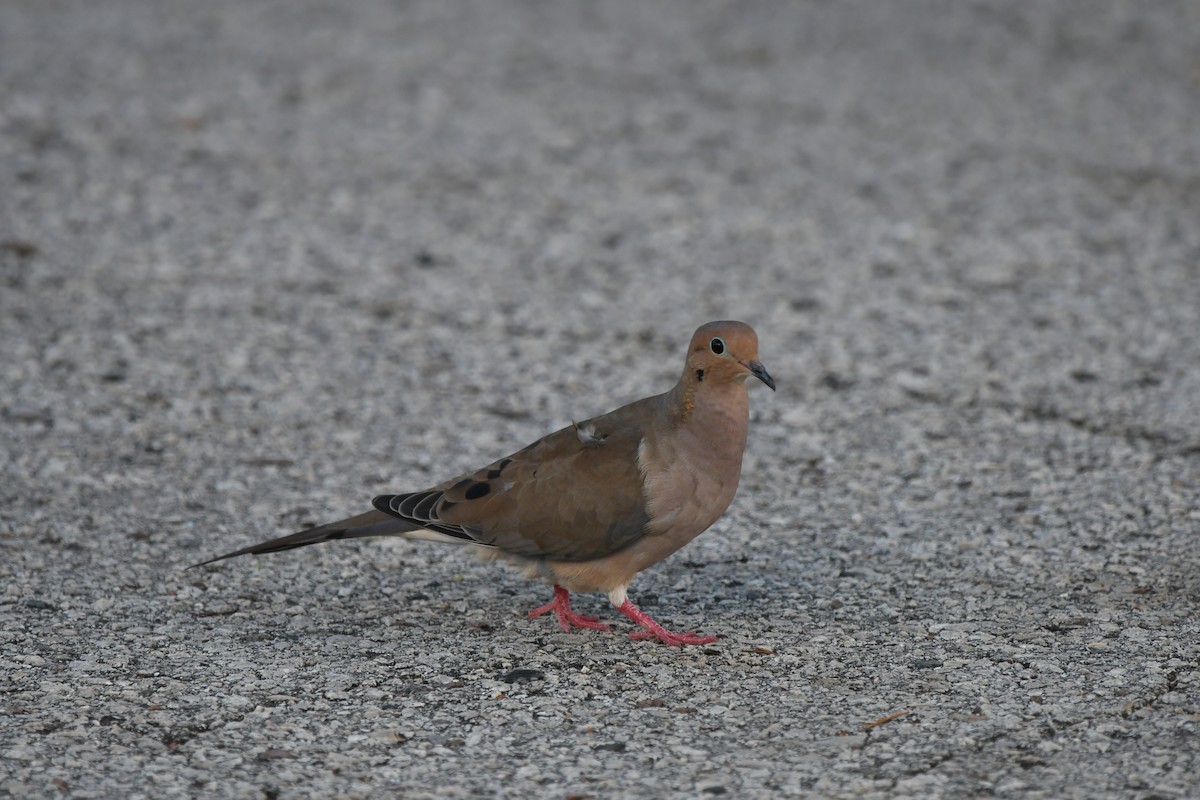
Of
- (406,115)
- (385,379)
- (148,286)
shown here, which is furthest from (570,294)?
(406,115)

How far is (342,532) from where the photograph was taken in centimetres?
416

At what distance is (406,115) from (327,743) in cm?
654

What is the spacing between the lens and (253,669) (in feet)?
12.9

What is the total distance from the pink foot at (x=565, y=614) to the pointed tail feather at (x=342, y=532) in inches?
19.3

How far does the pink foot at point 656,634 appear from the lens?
4109 mm

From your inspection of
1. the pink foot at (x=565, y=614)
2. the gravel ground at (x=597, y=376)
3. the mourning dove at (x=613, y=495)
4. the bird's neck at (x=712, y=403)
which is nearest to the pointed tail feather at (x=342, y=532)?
the mourning dove at (x=613, y=495)

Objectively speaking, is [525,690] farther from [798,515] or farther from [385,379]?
[385,379]

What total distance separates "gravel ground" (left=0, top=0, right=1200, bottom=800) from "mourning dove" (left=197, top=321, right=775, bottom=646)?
0.28 metres

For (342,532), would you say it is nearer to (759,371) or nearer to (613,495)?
(613,495)

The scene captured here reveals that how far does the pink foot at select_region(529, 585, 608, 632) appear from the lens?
14.1 feet

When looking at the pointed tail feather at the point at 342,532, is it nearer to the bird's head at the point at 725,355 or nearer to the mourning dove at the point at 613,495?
the mourning dove at the point at 613,495

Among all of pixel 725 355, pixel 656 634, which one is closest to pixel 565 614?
pixel 656 634

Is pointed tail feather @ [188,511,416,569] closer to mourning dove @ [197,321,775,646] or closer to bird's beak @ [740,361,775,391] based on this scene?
mourning dove @ [197,321,775,646]

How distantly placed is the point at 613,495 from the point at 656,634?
0.44 metres
